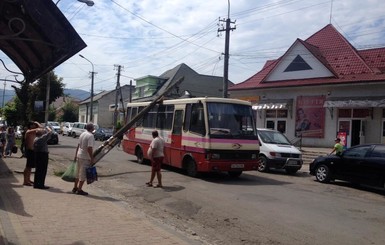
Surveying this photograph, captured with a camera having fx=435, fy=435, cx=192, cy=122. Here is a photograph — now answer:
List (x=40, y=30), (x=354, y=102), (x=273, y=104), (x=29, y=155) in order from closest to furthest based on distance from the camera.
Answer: (x=40, y=30) < (x=29, y=155) < (x=354, y=102) < (x=273, y=104)

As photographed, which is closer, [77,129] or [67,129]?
[77,129]

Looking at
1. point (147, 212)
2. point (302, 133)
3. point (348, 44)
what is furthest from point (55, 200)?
point (348, 44)

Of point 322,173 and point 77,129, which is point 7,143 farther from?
point 77,129

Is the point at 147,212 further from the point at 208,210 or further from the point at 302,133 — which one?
the point at 302,133

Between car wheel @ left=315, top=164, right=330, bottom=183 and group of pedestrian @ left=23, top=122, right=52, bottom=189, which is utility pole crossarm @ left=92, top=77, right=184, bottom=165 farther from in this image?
car wheel @ left=315, top=164, right=330, bottom=183

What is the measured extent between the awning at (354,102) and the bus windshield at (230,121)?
13.9m

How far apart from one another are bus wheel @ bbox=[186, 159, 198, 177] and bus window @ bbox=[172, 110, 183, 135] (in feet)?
3.68

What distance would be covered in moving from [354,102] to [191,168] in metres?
15.9

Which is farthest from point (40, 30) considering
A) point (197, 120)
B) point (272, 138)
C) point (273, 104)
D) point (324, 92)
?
point (273, 104)

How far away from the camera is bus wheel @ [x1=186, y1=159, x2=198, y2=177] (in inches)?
568

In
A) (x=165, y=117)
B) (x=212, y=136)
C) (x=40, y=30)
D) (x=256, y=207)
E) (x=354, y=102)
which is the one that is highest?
(x=354, y=102)

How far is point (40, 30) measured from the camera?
21.0 feet

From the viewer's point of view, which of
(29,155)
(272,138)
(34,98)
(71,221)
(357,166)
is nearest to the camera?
(71,221)

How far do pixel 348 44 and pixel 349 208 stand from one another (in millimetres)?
23703
